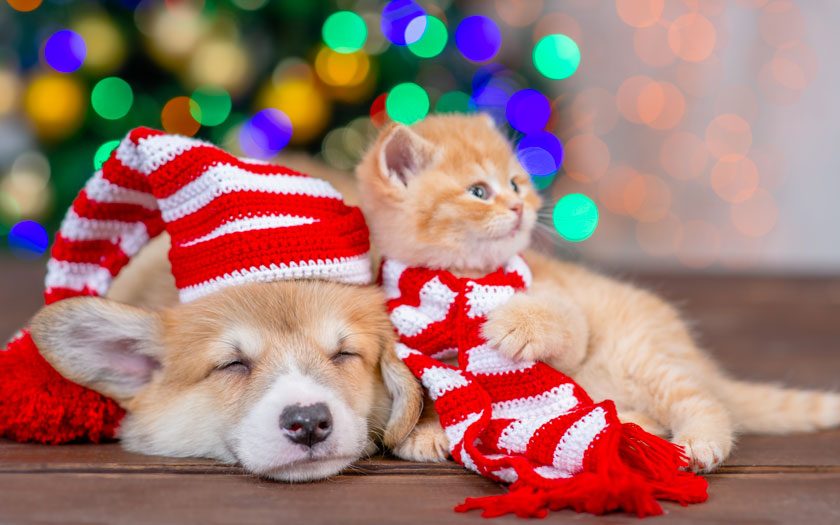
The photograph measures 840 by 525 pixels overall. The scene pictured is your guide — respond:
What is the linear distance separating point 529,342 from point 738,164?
4062 mm

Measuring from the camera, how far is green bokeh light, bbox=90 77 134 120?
357 centimetres

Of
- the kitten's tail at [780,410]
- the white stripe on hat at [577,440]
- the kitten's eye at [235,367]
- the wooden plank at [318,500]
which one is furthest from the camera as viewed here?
the kitten's tail at [780,410]

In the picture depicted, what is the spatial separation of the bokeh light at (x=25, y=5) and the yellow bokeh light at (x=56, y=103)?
0.33m

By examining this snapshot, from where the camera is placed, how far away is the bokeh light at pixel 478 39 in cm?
385

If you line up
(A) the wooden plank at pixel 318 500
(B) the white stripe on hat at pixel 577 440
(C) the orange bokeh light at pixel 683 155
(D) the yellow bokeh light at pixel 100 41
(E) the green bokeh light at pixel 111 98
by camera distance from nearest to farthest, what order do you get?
(A) the wooden plank at pixel 318 500, (B) the white stripe on hat at pixel 577 440, (D) the yellow bokeh light at pixel 100 41, (E) the green bokeh light at pixel 111 98, (C) the orange bokeh light at pixel 683 155

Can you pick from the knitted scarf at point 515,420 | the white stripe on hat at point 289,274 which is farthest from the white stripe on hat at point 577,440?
the white stripe on hat at point 289,274

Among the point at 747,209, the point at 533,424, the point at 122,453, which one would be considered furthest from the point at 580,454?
the point at 747,209

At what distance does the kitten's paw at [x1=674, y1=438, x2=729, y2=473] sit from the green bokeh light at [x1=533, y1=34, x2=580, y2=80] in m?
3.03

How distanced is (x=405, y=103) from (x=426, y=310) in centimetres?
234

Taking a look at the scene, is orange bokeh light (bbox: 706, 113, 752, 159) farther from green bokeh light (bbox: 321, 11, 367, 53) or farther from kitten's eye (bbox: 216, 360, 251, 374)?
kitten's eye (bbox: 216, 360, 251, 374)

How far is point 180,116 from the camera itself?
3607mm

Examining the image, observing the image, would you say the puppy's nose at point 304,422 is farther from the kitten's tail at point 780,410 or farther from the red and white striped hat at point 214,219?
the kitten's tail at point 780,410

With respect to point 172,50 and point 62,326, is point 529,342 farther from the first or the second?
point 172,50

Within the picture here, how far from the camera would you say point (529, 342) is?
1350mm
